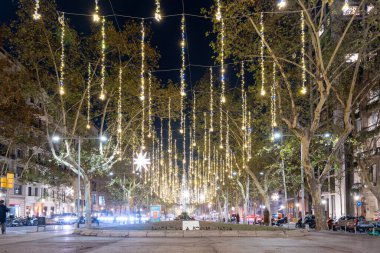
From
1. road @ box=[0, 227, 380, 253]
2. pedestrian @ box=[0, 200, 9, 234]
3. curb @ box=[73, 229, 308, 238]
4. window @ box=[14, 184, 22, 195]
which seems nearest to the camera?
road @ box=[0, 227, 380, 253]

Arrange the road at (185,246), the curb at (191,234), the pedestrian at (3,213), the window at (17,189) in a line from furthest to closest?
the window at (17,189), the pedestrian at (3,213), the curb at (191,234), the road at (185,246)

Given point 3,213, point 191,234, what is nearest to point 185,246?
point 191,234

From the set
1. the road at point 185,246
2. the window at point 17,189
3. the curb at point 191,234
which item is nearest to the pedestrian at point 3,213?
the curb at point 191,234

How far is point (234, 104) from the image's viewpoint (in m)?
56.4

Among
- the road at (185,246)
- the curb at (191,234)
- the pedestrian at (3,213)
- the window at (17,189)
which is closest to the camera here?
the road at (185,246)

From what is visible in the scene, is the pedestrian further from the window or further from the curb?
the window

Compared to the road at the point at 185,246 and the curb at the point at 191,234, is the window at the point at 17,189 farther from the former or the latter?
the road at the point at 185,246

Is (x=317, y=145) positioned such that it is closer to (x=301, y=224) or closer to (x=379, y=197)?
(x=301, y=224)

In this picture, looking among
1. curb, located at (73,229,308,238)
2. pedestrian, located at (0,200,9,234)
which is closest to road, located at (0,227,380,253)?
curb, located at (73,229,308,238)

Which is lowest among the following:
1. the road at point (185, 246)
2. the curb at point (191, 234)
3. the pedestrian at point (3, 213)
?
the curb at point (191, 234)

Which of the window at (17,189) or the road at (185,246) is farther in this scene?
the window at (17,189)

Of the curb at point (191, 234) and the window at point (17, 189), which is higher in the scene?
the window at point (17, 189)

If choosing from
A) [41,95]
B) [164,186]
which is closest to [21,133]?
[41,95]

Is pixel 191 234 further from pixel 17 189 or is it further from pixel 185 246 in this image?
pixel 17 189
